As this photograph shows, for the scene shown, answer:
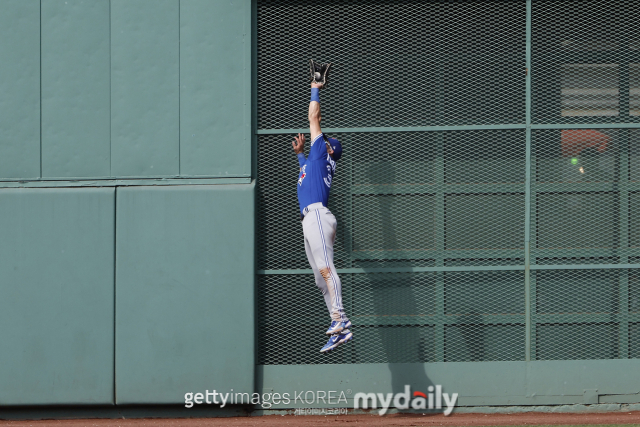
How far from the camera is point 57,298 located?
659 centimetres

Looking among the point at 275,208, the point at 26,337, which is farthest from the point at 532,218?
the point at 26,337

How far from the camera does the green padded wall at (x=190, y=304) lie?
21.4ft

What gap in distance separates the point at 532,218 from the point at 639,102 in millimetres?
1523

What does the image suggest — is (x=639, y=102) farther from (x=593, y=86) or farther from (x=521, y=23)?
(x=521, y=23)

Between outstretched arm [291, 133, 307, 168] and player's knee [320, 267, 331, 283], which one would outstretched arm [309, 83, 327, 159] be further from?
player's knee [320, 267, 331, 283]

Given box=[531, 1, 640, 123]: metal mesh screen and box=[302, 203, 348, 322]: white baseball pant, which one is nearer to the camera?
box=[302, 203, 348, 322]: white baseball pant

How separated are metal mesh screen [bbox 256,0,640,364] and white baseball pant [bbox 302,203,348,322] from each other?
0.58 m

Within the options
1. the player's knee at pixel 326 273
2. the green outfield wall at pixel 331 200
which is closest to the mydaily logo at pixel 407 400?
the green outfield wall at pixel 331 200

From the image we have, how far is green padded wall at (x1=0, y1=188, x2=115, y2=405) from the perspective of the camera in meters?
6.57

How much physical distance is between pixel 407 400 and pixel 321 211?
6.70 feet

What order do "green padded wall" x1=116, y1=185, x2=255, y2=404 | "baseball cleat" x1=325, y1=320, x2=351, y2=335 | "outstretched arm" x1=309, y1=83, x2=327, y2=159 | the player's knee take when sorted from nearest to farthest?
"baseball cleat" x1=325, y1=320, x2=351, y2=335 → the player's knee → "outstretched arm" x1=309, y1=83, x2=327, y2=159 → "green padded wall" x1=116, y1=185, x2=255, y2=404

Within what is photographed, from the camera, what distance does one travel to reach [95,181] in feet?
21.9

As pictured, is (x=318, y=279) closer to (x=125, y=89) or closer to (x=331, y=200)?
(x=331, y=200)

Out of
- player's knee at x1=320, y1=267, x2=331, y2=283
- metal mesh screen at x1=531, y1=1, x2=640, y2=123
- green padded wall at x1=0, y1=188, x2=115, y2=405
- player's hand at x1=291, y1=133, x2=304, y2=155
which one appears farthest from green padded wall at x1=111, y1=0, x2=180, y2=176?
metal mesh screen at x1=531, y1=1, x2=640, y2=123
